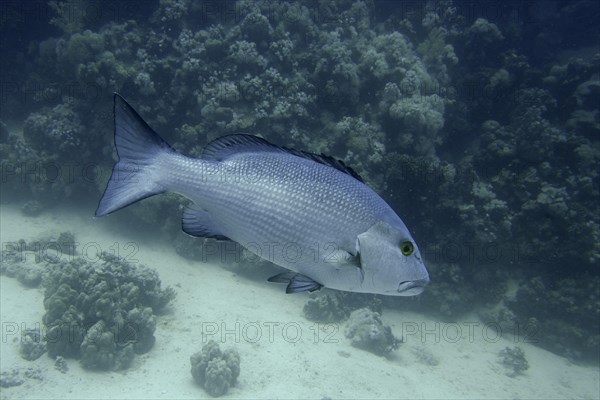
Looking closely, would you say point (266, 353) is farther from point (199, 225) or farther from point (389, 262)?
point (389, 262)

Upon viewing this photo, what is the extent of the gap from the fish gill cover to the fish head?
21.0 ft

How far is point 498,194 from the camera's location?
9859 mm

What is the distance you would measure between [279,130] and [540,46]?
20.2 meters

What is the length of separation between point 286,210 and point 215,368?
15.1 ft

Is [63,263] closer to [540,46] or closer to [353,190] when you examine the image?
[353,190]

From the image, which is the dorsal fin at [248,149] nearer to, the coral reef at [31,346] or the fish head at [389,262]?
the fish head at [389,262]

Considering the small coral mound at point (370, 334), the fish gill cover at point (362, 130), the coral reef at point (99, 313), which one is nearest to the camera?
Result: the coral reef at point (99, 313)

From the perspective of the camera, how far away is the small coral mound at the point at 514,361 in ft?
26.6

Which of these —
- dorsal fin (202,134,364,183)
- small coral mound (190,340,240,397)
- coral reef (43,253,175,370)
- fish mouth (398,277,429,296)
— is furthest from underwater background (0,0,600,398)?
fish mouth (398,277,429,296)

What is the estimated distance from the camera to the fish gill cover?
900cm

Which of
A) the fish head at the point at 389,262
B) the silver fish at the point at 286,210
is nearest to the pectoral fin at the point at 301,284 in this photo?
the silver fish at the point at 286,210

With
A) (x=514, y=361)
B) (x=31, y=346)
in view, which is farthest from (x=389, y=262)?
(x=514, y=361)

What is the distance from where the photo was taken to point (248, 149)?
2299 millimetres

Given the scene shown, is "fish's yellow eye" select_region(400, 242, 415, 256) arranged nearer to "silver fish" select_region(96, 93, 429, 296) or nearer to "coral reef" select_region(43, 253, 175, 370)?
"silver fish" select_region(96, 93, 429, 296)
